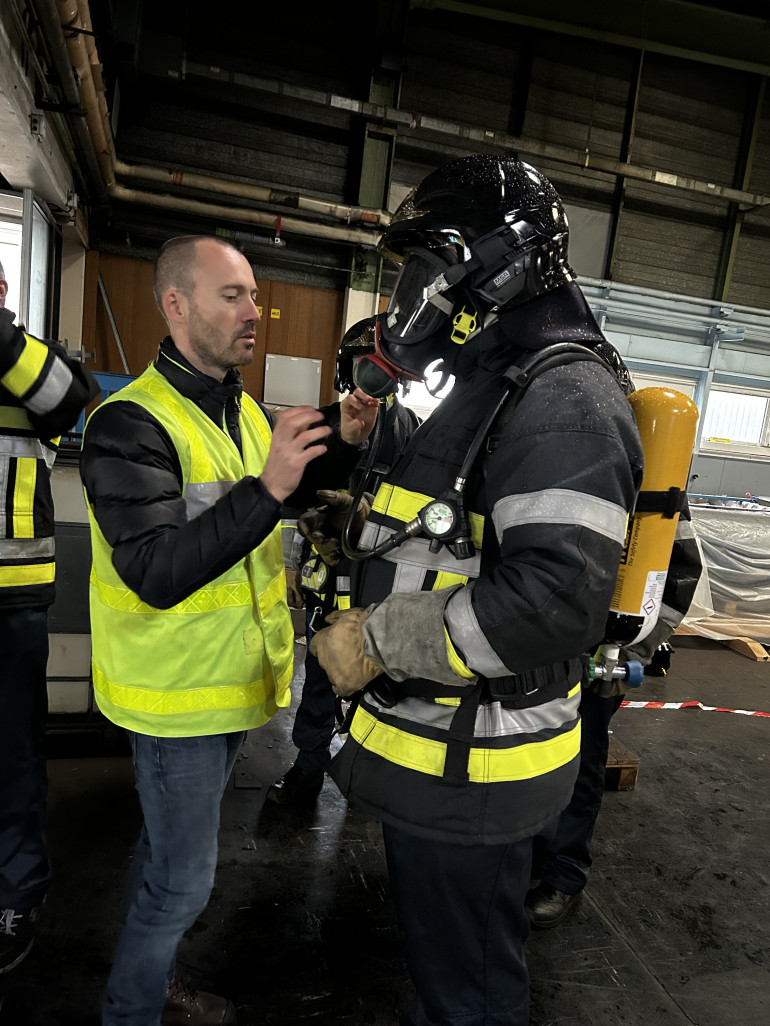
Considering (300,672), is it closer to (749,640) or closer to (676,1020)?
(676,1020)

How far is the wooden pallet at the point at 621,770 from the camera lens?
3348 millimetres

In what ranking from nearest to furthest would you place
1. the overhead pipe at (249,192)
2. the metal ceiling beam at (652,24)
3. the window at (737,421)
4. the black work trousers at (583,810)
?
the black work trousers at (583,810) < the overhead pipe at (249,192) < the metal ceiling beam at (652,24) < the window at (737,421)

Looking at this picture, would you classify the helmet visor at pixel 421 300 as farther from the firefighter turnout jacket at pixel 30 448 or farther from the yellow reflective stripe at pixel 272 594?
the firefighter turnout jacket at pixel 30 448

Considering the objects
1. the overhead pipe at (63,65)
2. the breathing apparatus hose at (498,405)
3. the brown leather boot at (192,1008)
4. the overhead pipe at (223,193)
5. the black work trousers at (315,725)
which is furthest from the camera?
the overhead pipe at (223,193)

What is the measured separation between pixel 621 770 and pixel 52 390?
322 cm

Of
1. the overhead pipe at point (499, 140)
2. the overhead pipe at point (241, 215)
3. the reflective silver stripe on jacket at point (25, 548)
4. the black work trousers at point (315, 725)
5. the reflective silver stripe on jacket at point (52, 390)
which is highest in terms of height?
the overhead pipe at point (499, 140)

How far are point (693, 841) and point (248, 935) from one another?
2.14 metres

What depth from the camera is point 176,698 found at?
146 centimetres

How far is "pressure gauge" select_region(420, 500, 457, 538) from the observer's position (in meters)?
1.13

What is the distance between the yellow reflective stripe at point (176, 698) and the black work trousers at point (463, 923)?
49cm

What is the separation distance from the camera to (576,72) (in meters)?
8.40

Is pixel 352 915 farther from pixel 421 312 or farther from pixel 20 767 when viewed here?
pixel 421 312

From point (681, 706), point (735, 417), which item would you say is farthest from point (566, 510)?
point (735, 417)

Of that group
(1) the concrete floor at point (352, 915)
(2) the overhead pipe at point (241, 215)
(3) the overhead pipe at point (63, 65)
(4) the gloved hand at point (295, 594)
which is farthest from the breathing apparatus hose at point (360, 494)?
(2) the overhead pipe at point (241, 215)
